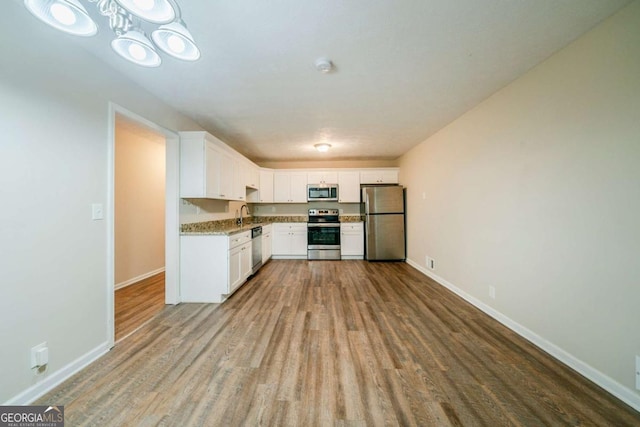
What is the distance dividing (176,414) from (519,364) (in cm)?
232

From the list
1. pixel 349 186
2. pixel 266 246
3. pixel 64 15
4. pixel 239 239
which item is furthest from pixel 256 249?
pixel 64 15

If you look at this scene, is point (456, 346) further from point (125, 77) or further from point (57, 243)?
point (125, 77)

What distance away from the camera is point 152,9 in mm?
1009

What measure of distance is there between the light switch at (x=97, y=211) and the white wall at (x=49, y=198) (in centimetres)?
3

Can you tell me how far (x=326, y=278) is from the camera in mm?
3740

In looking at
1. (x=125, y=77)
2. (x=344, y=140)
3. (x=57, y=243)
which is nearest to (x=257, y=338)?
(x=57, y=243)

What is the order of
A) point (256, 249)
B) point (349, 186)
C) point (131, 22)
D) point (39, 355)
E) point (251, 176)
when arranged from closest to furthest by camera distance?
1. point (131, 22)
2. point (39, 355)
3. point (256, 249)
4. point (251, 176)
5. point (349, 186)

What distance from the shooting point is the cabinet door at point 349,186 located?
5266 millimetres

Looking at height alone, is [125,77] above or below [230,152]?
above

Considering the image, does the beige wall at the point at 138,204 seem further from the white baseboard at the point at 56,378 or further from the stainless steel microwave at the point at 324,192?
the stainless steel microwave at the point at 324,192

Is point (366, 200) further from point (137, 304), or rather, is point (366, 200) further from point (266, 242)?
point (137, 304)

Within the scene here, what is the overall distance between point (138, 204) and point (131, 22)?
3333 millimetres

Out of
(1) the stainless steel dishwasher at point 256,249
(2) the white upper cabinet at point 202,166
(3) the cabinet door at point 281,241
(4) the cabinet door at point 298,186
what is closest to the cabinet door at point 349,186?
(4) the cabinet door at point 298,186

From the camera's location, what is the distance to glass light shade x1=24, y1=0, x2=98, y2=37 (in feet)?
3.29
